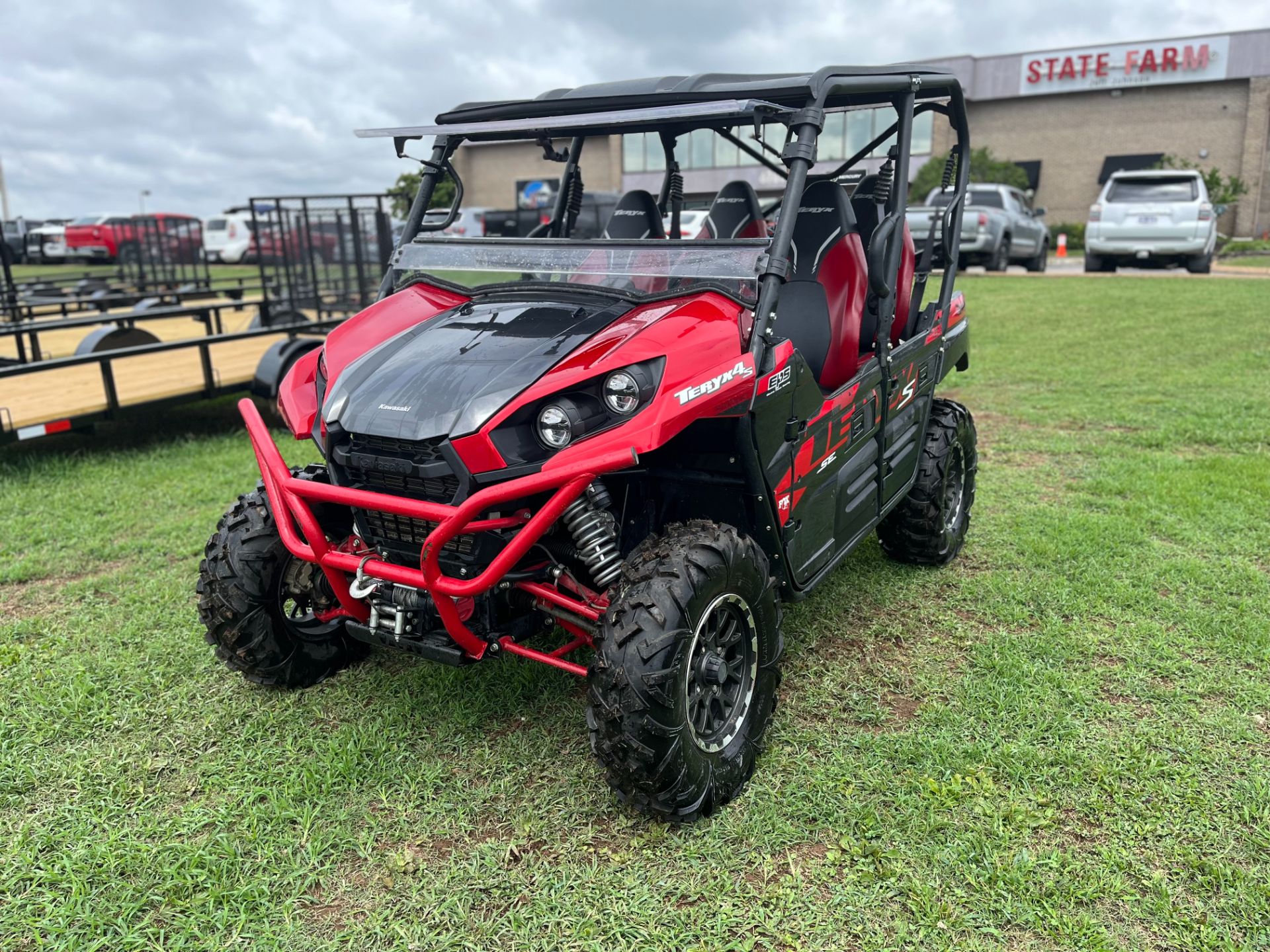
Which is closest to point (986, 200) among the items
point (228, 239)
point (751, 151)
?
point (751, 151)

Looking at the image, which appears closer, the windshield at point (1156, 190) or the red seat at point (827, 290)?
the red seat at point (827, 290)

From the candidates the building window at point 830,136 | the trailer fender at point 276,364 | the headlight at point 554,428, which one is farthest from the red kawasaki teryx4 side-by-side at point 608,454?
the trailer fender at point 276,364

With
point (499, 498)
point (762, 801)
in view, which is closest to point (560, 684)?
point (762, 801)

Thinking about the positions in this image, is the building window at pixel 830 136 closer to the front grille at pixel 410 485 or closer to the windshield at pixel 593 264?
the windshield at pixel 593 264

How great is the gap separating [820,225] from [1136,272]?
17419 mm

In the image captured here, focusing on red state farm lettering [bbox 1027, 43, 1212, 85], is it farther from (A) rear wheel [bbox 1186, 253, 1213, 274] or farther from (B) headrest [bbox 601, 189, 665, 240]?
(B) headrest [bbox 601, 189, 665, 240]

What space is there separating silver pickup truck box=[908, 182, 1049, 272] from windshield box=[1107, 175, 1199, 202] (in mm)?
1806

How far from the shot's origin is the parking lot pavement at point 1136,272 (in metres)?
17.0

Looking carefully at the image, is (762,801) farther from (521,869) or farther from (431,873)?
(431,873)

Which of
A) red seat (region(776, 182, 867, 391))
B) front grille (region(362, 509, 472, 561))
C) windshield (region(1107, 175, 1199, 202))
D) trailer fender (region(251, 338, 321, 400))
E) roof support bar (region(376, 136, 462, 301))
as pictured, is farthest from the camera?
windshield (region(1107, 175, 1199, 202))

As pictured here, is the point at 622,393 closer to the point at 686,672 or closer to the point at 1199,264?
the point at 686,672

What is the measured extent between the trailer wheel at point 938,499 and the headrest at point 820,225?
1059mm

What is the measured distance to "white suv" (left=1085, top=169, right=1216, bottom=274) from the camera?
15.9 metres

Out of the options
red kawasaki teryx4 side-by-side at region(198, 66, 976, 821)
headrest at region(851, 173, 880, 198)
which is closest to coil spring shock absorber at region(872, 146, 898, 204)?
red kawasaki teryx4 side-by-side at region(198, 66, 976, 821)
